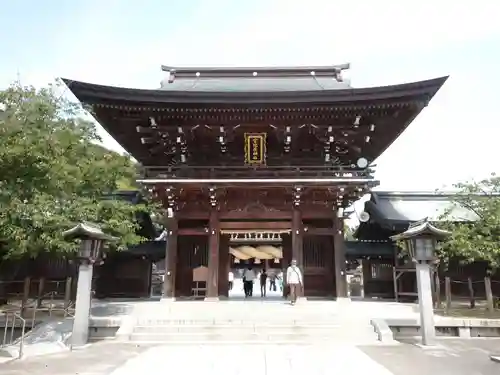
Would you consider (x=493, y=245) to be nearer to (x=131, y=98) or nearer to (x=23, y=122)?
(x=131, y=98)

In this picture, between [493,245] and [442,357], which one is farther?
[493,245]

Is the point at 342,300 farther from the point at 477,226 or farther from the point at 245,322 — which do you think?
the point at 477,226

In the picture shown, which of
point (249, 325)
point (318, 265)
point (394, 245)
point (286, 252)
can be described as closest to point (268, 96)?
point (286, 252)

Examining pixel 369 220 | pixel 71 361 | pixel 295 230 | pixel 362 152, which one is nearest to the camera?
pixel 71 361

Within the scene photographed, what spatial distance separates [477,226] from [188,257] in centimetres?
1204

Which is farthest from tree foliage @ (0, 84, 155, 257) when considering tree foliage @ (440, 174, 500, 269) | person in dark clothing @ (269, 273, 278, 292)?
person in dark clothing @ (269, 273, 278, 292)

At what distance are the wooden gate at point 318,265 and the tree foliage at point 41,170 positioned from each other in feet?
29.9

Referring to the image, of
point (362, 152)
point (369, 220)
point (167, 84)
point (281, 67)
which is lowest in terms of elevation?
point (369, 220)

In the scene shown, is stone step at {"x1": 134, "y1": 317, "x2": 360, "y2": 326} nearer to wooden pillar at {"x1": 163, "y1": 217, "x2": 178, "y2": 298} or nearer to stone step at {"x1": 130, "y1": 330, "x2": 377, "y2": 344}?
stone step at {"x1": 130, "y1": 330, "x2": 377, "y2": 344}

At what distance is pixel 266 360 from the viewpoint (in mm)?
8180

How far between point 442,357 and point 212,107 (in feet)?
35.5

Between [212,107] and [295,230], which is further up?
[212,107]

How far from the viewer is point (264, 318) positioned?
1193 centimetres

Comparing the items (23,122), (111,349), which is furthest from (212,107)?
(111,349)
